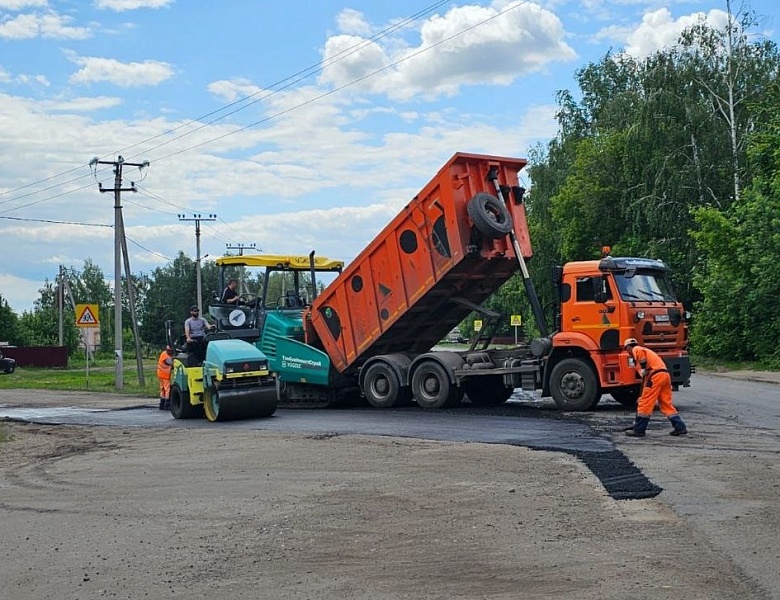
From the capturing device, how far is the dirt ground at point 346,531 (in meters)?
6.18

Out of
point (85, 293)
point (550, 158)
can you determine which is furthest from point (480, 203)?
point (85, 293)

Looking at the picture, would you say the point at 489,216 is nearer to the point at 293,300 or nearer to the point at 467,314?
the point at 467,314

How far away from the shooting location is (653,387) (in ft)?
42.2

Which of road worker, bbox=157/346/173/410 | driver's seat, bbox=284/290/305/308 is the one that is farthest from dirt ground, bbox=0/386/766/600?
driver's seat, bbox=284/290/305/308

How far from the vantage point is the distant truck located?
16.1m

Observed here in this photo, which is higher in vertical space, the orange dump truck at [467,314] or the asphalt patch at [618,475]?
the orange dump truck at [467,314]

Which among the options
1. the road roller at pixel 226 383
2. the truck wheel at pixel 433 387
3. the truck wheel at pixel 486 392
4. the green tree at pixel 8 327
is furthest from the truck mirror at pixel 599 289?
the green tree at pixel 8 327

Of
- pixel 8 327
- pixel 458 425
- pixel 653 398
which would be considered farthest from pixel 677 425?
pixel 8 327

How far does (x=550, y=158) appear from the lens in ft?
179

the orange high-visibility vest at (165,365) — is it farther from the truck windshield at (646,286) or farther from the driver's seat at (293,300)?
the truck windshield at (646,286)

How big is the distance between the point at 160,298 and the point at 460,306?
69.2 metres

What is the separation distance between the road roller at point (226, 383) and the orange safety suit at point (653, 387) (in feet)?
22.4

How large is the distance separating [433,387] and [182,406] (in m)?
4.48

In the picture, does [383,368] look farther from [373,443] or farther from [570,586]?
[570,586]
